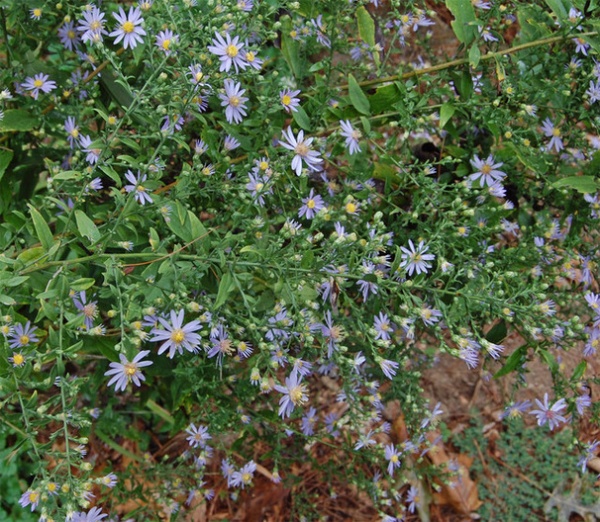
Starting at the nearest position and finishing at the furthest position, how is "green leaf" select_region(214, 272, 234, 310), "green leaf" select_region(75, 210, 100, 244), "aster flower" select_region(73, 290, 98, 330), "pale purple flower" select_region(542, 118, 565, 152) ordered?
"green leaf" select_region(214, 272, 234, 310)
"green leaf" select_region(75, 210, 100, 244)
"aster flower" select_region(73, 290, 98, 330)
"pale purple flower" select_region(542, 118, 565, 152)

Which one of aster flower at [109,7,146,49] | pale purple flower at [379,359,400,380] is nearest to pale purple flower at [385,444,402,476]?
pale purple flower at [379,359,400,380]

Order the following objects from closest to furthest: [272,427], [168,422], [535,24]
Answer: [535,24]
[272,427]
[168,422]

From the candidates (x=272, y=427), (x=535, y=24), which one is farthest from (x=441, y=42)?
(x=272, y=427)

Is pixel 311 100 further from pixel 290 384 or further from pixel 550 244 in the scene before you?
pixel 550 244

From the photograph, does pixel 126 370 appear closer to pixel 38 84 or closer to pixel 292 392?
pixel 292 392

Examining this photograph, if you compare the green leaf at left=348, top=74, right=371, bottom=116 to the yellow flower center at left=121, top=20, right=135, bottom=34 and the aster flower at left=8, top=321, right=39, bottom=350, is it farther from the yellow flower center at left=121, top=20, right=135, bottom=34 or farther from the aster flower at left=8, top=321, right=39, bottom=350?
the aster flower at left=8, top=321, right=39, bottom=350

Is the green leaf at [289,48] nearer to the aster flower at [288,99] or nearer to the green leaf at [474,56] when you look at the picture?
the aster flower at [288,99]

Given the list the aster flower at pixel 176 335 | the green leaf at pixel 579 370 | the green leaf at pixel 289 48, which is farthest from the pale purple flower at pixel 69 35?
the green leaf at pixel 579 370
